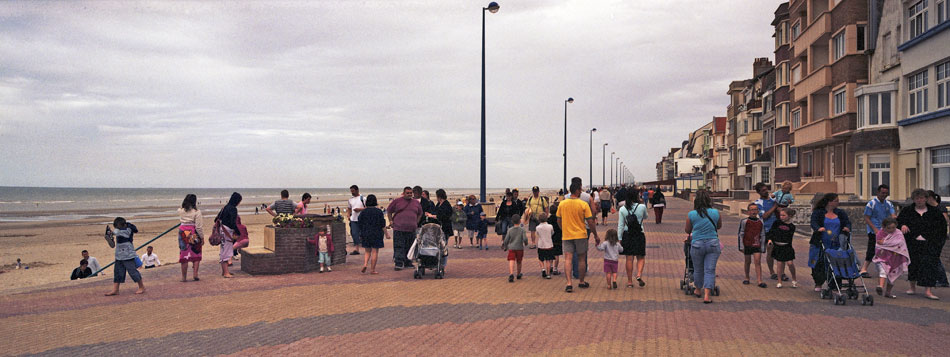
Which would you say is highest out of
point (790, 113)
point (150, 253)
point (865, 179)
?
point (790, 113)

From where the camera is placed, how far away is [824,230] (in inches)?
326

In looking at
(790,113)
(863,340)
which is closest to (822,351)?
(863,340)

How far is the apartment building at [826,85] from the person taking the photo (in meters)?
24.6

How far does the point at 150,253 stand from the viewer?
1764 centimetres

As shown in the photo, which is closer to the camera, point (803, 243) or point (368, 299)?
point (368, 299)

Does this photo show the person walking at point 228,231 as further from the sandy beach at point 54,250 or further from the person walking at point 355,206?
the person walking at point 355,206

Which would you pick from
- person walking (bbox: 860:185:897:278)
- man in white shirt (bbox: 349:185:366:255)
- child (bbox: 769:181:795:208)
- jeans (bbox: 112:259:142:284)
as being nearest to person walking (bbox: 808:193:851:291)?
person walking (bbox: 860:185:897:278)

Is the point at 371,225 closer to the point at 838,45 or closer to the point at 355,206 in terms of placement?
the point at 355,206

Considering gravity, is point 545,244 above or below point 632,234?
below

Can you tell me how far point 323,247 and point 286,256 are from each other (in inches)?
28.7

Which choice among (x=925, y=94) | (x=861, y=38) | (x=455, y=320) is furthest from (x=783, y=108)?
(x=455, y=320)

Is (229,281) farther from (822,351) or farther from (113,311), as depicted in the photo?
(822,351)

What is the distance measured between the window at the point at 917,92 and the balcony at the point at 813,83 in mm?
7050

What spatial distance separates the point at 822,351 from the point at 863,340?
2.44 feet
